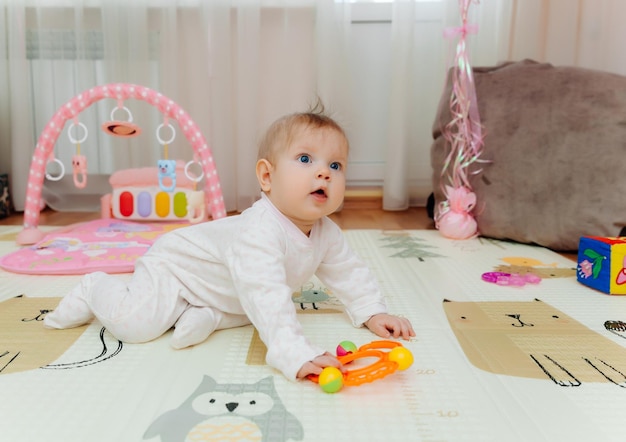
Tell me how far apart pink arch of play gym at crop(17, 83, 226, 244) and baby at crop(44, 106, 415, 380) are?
75cm

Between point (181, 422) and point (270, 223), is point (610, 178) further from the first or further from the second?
point (181, 422)

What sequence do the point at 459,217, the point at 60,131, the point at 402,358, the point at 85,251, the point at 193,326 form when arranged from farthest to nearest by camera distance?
the point at 459,217, the point at 60,131, the point at 85,251, the point at 193,326, the point at 402,358

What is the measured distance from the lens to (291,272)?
3.02 feet

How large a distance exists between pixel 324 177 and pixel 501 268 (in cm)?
75

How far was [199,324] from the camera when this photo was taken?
35.6 inches

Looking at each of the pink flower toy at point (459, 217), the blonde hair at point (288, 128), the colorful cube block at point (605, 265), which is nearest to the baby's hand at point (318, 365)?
the blonde hair at point (288, 128)

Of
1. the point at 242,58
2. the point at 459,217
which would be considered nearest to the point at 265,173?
A: the point at 459,217

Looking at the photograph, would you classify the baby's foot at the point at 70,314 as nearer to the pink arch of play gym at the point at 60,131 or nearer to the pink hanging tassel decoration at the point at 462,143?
the pink arch of play gym at the point at 60,131

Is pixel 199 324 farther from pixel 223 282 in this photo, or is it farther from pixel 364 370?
pixel 364 370

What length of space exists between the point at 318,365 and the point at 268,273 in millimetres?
152

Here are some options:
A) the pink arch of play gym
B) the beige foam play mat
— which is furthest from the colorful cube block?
the pink arch of play gym

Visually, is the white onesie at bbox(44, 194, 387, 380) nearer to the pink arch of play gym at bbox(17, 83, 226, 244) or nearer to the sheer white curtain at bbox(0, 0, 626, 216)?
the pink arch of play gym at bbox(17, 83, 226, 244)

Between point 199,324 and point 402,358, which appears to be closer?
point 402,358

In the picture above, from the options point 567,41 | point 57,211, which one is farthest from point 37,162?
point 567,41
